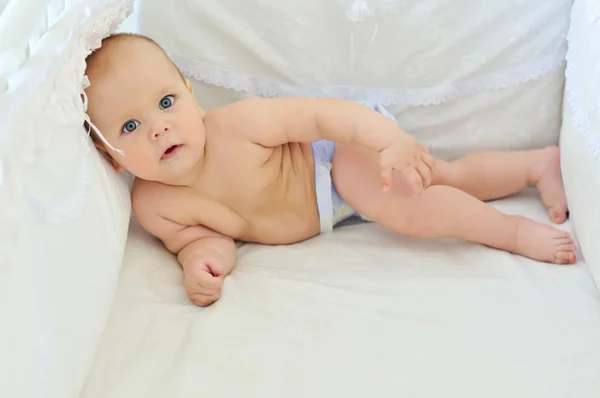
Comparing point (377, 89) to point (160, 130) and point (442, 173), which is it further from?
point (160, 130)

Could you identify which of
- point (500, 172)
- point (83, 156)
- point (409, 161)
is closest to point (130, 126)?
point (83, 156)

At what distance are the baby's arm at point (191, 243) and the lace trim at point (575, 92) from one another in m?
0.54

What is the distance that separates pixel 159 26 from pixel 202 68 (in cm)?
10

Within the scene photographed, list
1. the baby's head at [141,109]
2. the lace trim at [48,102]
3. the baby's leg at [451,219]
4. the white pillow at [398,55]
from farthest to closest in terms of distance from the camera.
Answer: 1. the white pillow at [398,55]
2. the baby's leg at [451,219]
3. the baby's head at [141,109]
4. the lace trim at [48,102]

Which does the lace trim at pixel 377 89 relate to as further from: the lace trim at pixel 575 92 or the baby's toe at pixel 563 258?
the baby's toe at pixel 563 258

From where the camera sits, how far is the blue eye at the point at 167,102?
2.84 ft

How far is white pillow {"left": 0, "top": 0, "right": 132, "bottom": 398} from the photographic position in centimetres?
53

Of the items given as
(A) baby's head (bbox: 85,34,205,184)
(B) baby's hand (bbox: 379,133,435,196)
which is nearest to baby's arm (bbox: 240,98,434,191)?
(B) baby's hand (bbox: 379,133,435,196)

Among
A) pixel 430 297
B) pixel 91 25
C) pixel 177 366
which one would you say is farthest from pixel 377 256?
pixel 91 25

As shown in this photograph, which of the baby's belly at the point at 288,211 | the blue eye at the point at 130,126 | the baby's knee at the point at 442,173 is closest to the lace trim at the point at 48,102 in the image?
the blue eye at the point at 130,126

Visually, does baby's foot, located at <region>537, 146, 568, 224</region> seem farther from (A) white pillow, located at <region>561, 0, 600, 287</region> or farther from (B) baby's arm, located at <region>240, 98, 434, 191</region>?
(B) baby's arm, located at <region>240, 98, 434, 191</region>

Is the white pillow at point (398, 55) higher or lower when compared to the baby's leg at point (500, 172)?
higher

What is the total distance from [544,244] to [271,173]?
0.42 metres

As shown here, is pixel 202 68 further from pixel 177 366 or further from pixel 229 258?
pixel 177 366
